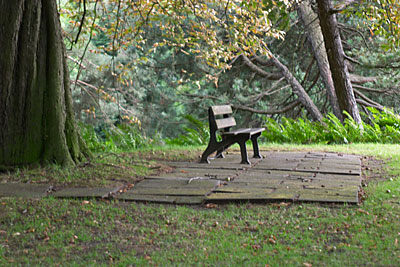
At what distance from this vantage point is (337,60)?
12.7 m

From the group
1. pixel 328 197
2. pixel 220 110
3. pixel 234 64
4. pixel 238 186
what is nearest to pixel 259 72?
pixel 234 64

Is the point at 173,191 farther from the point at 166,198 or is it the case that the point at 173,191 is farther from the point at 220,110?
the point at 220,110

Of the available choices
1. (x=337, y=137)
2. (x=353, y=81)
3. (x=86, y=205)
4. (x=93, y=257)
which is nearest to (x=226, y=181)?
(x=86, y=205)

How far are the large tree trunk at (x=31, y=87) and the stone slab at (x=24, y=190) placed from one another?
938 millimetres

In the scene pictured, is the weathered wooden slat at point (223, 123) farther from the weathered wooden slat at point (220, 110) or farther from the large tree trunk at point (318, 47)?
the large tree trunk at point (318, 47)

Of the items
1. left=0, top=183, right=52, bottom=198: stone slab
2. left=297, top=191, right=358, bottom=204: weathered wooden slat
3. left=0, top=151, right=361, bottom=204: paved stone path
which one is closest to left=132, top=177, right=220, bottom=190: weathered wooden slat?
left=0, top=151, right=361, bottom=204: paved stone path

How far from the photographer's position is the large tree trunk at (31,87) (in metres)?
6.59

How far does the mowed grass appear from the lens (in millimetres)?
3543

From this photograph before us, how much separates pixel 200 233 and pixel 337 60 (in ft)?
31.7

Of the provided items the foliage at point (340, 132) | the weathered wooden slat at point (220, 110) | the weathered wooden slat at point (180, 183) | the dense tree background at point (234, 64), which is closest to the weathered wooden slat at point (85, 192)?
the weathered wooden slat at point (180, 183)

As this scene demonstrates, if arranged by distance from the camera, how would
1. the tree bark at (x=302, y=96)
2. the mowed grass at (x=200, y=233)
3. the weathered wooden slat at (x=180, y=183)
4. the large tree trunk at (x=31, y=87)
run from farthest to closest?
the tree bark at (x=302, y=96)
the large tree trunk at (x=31, y=87)
the weathered wooden slat at (x=180, y=183)
the mowed grass at (x=200, y=233)

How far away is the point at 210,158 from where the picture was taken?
8.55m

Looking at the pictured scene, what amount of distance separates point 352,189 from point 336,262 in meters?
2.21

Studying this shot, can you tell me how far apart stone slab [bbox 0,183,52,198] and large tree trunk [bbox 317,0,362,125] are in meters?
8.61
